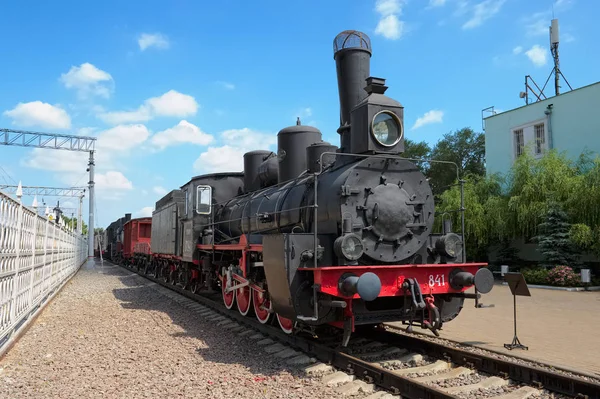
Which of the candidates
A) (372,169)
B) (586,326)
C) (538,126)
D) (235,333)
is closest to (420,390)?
(372,169)

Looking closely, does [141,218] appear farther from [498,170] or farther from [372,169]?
[372,169]

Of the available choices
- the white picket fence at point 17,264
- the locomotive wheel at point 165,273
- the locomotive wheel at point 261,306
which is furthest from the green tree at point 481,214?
the white picket fence at point 17,264

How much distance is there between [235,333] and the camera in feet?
25.1

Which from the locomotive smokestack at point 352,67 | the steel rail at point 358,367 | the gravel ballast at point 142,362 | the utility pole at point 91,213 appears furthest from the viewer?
the utility pole at point 91,213

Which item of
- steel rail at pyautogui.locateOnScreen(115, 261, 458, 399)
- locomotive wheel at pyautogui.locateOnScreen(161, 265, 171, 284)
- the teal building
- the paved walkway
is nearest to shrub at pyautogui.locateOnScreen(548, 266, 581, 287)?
the paved walkway

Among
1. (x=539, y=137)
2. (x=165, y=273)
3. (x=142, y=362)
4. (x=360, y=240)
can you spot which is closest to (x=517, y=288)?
(x=360, y=240)

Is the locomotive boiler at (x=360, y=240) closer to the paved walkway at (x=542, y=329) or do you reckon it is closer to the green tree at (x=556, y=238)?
the paved walkway at (x=542, y=329)

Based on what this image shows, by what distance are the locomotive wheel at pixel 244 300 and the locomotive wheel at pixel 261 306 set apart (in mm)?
208

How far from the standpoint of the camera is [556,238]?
16.1 metres

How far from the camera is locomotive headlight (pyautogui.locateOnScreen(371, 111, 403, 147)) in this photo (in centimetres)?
618

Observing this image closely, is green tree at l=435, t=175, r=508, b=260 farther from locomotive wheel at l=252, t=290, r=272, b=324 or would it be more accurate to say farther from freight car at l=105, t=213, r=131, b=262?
freight car at l=105, t=213, r=131, b=262

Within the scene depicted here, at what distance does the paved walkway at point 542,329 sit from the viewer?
610cm

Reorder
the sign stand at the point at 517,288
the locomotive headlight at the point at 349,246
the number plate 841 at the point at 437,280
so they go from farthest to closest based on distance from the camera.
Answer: the sign stand at the point at 517,288, the number plate 841 at the point at 437,280, the locomotive headlight at the point at 349,246

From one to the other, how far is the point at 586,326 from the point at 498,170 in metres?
14.8
